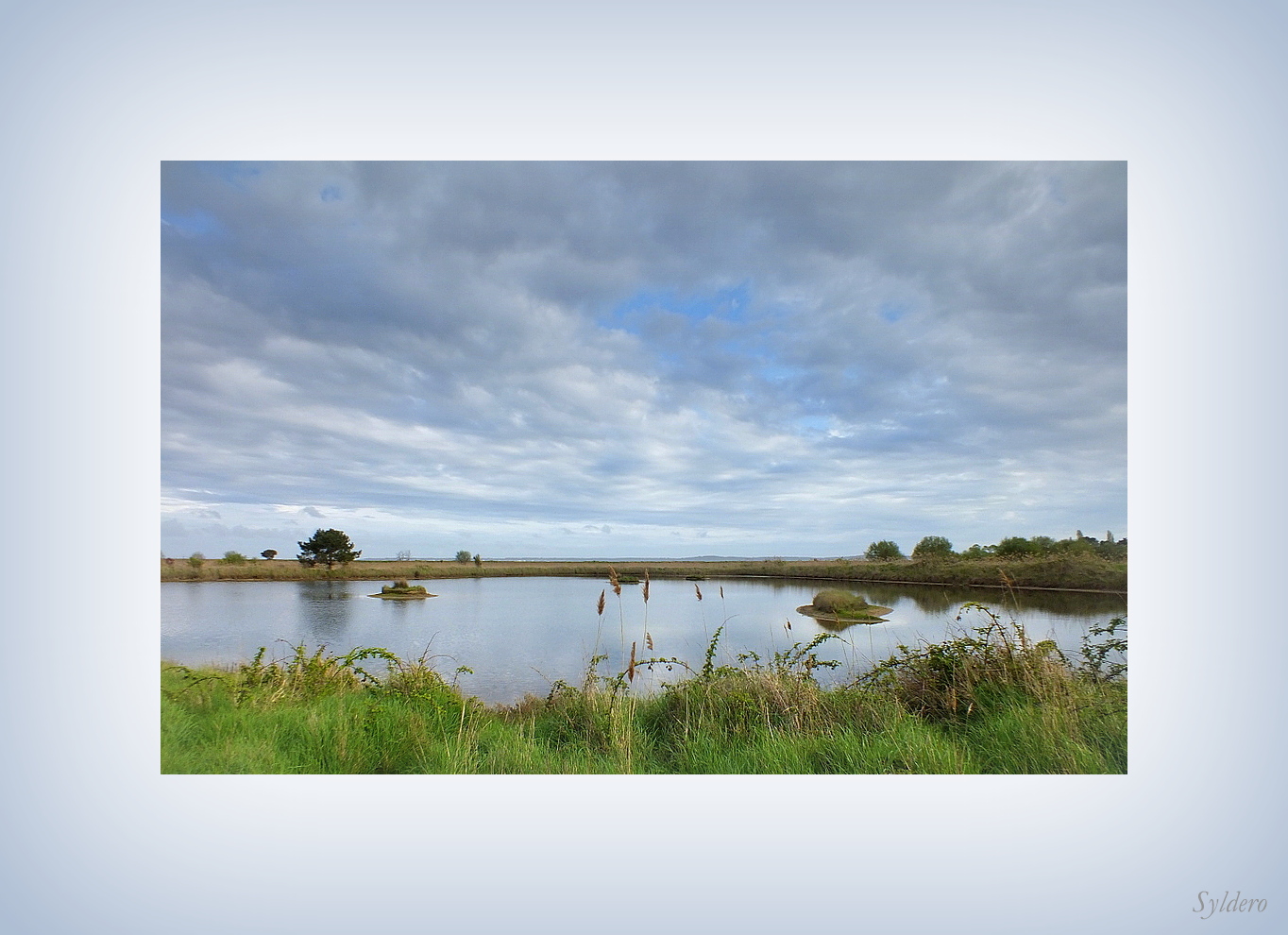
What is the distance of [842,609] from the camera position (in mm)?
4055

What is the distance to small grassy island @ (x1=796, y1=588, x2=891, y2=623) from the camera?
3.60 metres

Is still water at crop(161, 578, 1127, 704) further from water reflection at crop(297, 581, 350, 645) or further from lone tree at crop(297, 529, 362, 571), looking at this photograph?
lone tree at crop(297, 529, 362, 571)

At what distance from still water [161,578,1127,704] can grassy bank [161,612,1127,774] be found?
0.10 metres

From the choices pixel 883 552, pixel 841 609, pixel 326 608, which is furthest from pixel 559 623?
pixel 883 552

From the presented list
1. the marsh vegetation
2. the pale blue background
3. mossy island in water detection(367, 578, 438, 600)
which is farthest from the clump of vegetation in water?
the pale blue background

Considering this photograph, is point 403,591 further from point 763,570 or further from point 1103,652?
point 1103,652

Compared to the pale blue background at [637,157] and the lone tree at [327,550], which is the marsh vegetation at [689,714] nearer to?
the pale blue background at [637,157]

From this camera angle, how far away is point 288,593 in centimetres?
417

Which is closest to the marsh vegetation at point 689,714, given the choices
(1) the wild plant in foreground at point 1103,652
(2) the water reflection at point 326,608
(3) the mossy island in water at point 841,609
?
(1) the wild plant in foreground at point 1103,652

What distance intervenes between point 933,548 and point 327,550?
4.05 meters
